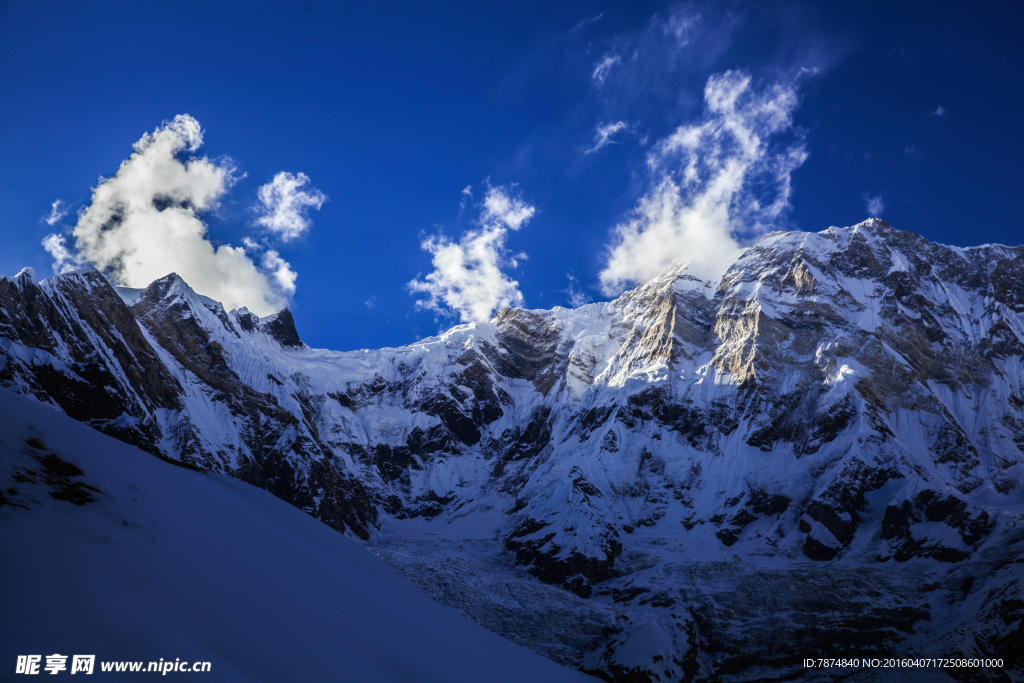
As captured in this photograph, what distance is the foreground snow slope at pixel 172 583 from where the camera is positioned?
6.75 metres

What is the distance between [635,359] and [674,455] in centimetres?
4239

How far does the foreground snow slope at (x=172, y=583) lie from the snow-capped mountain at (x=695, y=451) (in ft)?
163

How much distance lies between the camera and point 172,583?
26.9ft

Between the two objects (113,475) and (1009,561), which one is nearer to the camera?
(113,475)

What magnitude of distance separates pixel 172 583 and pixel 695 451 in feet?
457

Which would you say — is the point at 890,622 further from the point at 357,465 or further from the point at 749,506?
the point at 357,465

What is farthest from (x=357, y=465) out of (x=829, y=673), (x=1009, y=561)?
(x=1009, y=561)

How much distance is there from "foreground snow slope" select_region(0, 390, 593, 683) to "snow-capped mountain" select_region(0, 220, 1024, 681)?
163 ft

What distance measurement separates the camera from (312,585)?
10.9m
